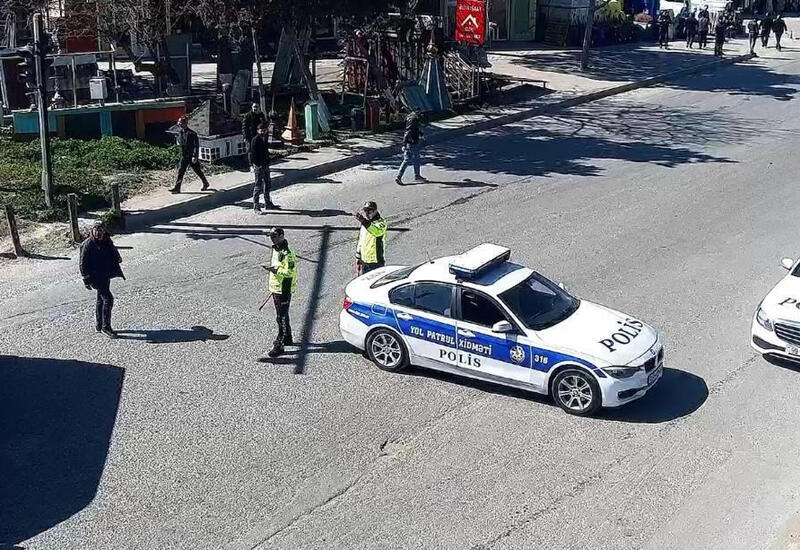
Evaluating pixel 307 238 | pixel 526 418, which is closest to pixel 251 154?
pixel 307 238

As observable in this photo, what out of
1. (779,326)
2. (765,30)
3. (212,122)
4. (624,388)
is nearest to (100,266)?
(624,388)

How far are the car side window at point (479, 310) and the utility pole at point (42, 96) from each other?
9.65 m

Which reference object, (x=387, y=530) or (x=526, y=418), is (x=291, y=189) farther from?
(x=387, y=530)

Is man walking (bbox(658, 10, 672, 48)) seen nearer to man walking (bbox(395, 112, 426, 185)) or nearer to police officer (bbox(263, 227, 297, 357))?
man walking (bbox(395, 112, 426, 185))

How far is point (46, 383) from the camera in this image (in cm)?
1187

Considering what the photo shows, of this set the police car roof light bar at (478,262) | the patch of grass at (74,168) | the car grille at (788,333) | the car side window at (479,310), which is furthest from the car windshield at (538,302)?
the patch of grass at (74,168)

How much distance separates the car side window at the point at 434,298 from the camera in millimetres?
11789

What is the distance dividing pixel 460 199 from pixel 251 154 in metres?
4.18

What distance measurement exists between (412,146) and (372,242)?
7140 mm

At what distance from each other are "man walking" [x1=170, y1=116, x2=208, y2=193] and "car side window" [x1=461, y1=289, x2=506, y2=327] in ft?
30.0

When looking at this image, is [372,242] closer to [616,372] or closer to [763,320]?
[616,372]

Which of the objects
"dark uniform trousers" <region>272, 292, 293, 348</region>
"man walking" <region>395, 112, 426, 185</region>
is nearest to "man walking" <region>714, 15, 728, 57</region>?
"man walking" <region>395, 112, 426, 185</region>

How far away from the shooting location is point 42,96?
1781 cm

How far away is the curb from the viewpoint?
18.5m
